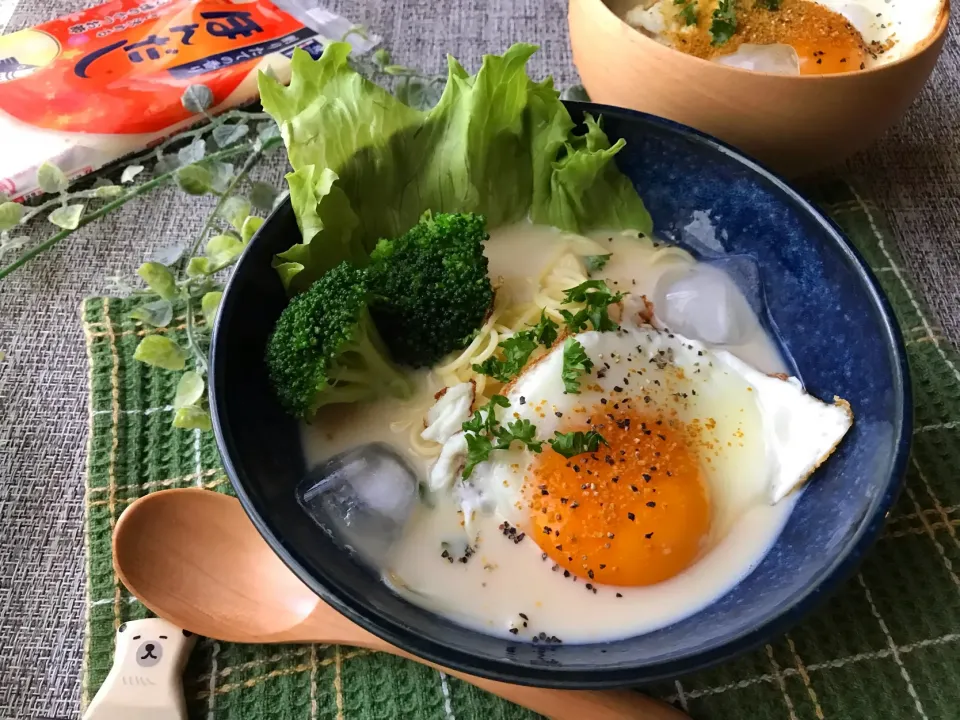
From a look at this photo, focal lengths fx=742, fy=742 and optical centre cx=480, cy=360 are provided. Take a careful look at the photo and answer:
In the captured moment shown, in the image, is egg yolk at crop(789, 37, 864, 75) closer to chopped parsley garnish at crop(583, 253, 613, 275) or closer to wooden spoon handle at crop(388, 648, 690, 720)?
chopped parsley garnish at crop(583, 253, 613, 275)

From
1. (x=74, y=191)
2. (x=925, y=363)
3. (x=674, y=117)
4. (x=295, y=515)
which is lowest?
(x=925, y=363)

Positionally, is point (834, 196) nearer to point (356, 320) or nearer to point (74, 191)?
point (356, 320)

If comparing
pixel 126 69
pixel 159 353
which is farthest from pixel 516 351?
pixel 126 69

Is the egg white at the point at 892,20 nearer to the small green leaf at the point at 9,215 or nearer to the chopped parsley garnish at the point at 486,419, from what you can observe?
the chopped parsley garnish at the point at 486,419

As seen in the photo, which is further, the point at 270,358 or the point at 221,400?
the point at 270,358

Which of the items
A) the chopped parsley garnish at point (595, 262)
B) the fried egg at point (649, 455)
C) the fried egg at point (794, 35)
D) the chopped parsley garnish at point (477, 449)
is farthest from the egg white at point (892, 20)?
the chopped parsley garnish at point (477, 449)

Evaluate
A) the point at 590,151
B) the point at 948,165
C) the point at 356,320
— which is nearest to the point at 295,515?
the point at 356,320

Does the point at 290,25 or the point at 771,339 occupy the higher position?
the point at 290,25
